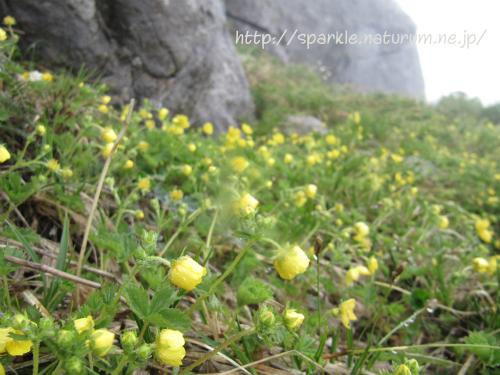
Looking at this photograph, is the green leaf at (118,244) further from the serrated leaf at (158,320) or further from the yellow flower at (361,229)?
the yellow flower at (361,229)

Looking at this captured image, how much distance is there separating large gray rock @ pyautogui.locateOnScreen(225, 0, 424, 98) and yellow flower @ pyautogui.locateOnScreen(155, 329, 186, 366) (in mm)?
9644

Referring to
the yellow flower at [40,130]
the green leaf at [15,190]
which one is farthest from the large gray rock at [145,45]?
the green leaf at [15,190]

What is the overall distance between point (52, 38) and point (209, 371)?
2.72 m

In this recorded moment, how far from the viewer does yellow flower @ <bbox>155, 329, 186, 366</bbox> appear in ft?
2.13

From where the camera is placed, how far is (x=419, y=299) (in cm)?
158

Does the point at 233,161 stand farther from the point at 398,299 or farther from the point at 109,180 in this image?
the point at 398,299

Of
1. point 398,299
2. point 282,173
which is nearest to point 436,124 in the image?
point 282,173

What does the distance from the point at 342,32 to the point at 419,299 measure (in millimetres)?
13789

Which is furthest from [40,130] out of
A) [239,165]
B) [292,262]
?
[292,262]

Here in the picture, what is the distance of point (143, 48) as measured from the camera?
9.72 ft

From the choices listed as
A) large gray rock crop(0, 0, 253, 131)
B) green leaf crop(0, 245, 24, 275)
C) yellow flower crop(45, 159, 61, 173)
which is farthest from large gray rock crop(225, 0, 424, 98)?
green leaf crop(0, 245, 24, 275)

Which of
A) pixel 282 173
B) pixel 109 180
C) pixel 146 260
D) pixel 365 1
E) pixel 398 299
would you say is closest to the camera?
pixel 146 260

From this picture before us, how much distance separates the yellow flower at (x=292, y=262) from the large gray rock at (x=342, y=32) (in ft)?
31.0

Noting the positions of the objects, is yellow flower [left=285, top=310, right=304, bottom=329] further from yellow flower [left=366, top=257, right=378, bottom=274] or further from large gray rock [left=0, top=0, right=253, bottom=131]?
large gray rock [left=0, top=0, right=253, bottom=131]
